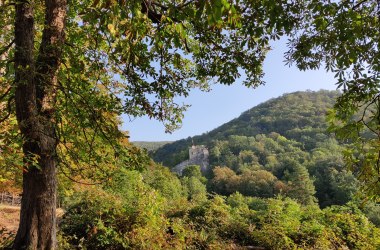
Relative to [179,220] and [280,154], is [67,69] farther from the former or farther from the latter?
[280,154]

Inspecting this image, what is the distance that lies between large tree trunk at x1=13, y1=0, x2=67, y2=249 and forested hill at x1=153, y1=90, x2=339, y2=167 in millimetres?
86981

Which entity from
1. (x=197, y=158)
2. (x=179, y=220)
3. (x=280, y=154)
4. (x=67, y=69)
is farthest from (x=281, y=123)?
(x=67, y=69)

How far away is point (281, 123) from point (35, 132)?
10950 cm

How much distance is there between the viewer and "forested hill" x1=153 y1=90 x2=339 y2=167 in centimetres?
9531

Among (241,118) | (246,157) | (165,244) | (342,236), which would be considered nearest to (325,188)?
(246,157)

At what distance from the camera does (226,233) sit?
8.66 meters

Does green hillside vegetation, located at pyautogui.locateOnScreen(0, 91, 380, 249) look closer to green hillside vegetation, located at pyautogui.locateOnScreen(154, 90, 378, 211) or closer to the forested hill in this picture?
green hillside vegetation, located at pyautogui.locateOnScreen(154, 90, 378, 211)

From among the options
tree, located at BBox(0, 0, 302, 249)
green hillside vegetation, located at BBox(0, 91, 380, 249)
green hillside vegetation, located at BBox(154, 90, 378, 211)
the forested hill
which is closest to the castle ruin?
green hillside vegetation, located at BBox(154, 90, 378, 211)

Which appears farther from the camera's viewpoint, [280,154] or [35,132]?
[280,154]

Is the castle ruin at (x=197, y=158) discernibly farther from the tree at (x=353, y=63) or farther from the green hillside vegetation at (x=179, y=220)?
the tree at (x=353, y=63)

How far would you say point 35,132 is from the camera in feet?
13.7

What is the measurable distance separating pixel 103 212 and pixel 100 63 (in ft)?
11.0

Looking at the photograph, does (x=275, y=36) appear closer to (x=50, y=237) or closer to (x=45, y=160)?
(x=45, y=160)

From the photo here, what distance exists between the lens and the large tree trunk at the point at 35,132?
4156 mm
